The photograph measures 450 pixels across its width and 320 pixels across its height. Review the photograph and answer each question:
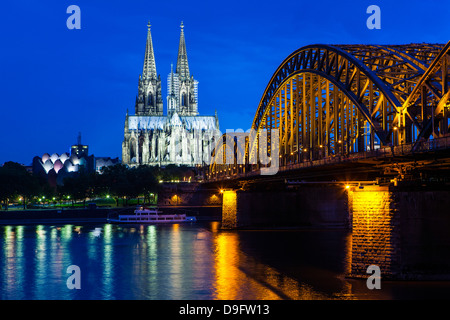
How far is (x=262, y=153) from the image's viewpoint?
268 feet

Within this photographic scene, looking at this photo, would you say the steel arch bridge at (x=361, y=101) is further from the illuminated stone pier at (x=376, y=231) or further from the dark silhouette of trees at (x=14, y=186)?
the dark silhouette of trees at (x=14, y=186)

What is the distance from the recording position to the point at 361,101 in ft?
170

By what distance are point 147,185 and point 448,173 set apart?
108933 millimetres

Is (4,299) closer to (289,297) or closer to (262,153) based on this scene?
(289,297)

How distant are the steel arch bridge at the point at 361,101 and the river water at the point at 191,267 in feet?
27.8

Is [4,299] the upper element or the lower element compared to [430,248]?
lower

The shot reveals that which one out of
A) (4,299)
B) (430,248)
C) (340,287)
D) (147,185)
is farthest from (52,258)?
(147,185)

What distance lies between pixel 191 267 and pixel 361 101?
59.4ft

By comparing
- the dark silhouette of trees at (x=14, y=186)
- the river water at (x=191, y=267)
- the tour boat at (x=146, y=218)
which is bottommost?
the river water at (x=191, y=267)

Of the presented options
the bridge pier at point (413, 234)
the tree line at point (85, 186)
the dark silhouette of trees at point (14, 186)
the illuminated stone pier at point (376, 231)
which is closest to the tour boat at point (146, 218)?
the dark silhouette of trees at point (14, 186)

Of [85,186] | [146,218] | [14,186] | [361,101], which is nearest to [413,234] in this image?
[361,101]

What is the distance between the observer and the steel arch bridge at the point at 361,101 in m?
41.1

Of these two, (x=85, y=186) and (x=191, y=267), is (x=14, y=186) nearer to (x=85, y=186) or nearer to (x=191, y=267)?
(x=85, y=186)

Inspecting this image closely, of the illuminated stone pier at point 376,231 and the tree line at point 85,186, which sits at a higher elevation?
the tree line at point 85,186
